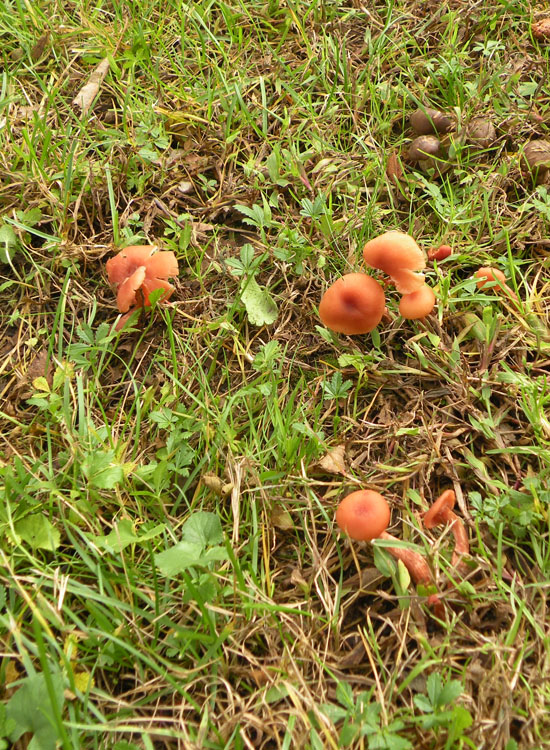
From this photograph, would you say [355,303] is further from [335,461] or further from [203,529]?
[203,529]

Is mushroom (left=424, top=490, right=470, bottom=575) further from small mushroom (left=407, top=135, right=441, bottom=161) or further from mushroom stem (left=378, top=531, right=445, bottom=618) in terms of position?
small mushroom (left=407, top=135, right=441, bottom=161)

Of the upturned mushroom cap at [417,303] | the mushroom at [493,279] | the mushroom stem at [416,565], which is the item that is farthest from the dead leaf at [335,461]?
the mushroom at [493,279]

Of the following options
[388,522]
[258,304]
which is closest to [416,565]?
[388,522]

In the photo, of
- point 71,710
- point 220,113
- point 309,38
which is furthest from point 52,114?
point 71,710

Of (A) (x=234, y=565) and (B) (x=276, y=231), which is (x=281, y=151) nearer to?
(B) (x=276, y=231)

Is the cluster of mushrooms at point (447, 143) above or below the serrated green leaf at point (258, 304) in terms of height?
above

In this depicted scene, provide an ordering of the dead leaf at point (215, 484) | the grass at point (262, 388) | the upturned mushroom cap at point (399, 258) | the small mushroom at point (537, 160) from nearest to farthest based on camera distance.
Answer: the grass at point (262, 388) < the dead leaf at point (215, 484) < the upturned mushroom cap at point (399, 258) < the small mushroom at point (537, 160)

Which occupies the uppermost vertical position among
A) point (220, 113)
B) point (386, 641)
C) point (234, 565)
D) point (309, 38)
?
point (309, 38)

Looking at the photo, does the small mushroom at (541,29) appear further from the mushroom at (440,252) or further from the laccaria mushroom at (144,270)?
the laccaria mushroom at (144,270)
